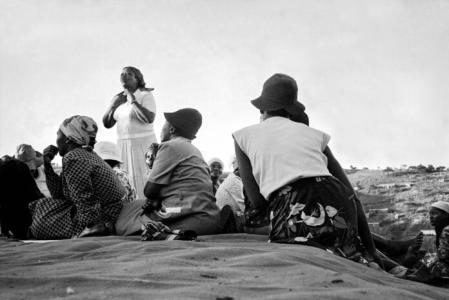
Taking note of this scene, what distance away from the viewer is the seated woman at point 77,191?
6188mm

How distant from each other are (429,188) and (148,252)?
10.8m

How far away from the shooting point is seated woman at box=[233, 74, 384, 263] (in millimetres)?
4648

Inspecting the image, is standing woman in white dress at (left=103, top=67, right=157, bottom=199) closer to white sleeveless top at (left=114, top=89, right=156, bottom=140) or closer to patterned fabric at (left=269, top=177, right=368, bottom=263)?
white sleeveless top at (left=114, top=89, right=156, bottom=140)

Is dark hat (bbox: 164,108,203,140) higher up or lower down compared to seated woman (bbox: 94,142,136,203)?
higher up

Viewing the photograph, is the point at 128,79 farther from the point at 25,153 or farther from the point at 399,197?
the point at 399,197

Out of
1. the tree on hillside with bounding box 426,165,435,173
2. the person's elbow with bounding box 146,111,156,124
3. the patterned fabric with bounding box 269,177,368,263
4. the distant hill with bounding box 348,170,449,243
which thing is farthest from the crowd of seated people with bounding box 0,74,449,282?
the tree on hillside with bounding box 426,165,435,173

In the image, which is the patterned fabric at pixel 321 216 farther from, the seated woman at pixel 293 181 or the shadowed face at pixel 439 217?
the shadowed face at pixel 439 217

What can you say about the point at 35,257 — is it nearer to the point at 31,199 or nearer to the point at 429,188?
the point at 31,199

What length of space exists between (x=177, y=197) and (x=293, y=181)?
166 cm

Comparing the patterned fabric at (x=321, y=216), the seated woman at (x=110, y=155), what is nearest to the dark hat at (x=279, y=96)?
the patterned fabric at (x=321, y=216)

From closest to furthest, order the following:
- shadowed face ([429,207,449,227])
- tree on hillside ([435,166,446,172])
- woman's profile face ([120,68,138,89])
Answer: shadowed face ([429,207,449,227]) → woman's profile face ([120,68,138,89]) → tree on hillside ([435,166,446,172])

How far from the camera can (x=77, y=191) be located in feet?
20.2

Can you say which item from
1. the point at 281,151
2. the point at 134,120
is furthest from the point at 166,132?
the point at 134,120

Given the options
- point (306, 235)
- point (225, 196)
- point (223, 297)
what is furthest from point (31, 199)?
point (223, 297)
